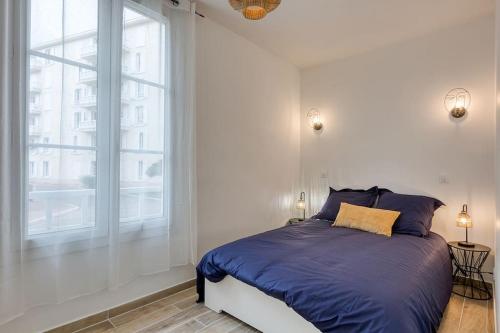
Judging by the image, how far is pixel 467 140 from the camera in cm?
282

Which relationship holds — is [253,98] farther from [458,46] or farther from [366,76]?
[458,46]

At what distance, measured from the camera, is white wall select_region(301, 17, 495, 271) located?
9.00 ft

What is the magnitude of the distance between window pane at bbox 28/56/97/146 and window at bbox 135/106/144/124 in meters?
0.31

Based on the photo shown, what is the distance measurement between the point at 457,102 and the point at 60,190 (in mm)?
3687

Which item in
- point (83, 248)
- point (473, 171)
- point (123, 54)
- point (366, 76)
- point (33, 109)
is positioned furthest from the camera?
point (366, 76)

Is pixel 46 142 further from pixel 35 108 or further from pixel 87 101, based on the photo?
pixel 87 101

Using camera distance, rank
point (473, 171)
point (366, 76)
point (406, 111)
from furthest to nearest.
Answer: point (366, 76) → point (406, 111) → point (473, 171)

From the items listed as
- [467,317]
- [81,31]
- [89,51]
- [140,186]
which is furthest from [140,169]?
[467,317]

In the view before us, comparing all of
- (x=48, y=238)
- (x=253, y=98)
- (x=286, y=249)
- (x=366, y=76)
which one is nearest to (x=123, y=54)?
(x=48, y=238)

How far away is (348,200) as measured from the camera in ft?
10.6

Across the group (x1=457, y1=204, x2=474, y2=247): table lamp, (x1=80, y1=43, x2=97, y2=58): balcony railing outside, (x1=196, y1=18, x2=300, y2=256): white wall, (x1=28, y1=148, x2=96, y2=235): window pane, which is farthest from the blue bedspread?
(x1=80, y1=43, x2=97, y2=58): balcony railing outside

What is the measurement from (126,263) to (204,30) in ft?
7.60

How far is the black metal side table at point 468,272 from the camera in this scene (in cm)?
257

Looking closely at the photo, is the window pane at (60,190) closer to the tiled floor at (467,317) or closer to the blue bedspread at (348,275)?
the blue bedspread at (348,275)
